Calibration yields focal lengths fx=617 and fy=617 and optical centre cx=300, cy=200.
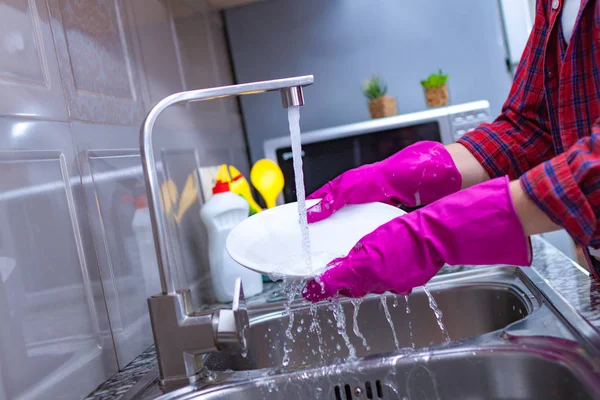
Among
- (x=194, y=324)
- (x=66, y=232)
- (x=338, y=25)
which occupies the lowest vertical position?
(x=194, y=324)

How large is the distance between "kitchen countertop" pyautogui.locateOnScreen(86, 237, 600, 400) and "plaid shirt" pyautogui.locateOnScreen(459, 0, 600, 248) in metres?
0.21

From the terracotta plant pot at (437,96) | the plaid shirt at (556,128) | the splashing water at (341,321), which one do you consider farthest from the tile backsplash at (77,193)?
the terracotta plant pot at (437,96)

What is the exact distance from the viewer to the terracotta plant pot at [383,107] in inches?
76.8

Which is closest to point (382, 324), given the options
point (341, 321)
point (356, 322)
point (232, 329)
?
point (356, 322)

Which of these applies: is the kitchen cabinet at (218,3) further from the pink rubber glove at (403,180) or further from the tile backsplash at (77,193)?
the pink rubber glove at (403,180)

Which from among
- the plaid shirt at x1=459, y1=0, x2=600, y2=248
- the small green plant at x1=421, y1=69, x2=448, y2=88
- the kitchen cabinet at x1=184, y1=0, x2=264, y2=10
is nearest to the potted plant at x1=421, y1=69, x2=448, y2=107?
the small green plant at x1=421, y1=69, x2=448, y2=88

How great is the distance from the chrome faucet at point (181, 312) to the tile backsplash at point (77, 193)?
0.53 feet

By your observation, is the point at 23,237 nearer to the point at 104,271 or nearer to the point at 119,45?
the point at 104,271

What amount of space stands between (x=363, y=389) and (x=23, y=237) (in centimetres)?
53

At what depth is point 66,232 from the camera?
97cm

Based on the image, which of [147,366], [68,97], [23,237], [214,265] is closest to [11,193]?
[23,237]

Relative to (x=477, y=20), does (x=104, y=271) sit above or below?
below

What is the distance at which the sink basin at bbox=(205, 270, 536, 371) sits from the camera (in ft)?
4.04

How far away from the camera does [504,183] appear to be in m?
0.77
